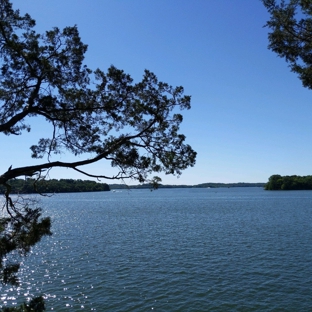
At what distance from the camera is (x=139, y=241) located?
24.8 meters

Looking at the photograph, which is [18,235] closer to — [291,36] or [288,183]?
[291,36]

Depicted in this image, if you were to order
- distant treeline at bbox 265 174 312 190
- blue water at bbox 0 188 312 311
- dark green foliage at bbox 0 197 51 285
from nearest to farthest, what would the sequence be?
dark green foliage at bbox 0 197 51 285
blue water at bbox 0 188 312 311
distant treeline at bbox 265 174 312 190

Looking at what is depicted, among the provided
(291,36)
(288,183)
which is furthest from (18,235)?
(288,183)

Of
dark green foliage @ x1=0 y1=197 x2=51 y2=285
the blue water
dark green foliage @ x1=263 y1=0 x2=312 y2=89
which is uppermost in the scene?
dark green foliage @ x1=263 y1=0 x2=312 y2=89

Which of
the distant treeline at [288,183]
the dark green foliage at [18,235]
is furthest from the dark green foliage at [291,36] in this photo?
the distant treeline at [288,183]

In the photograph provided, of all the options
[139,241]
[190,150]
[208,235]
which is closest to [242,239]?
[208,235]

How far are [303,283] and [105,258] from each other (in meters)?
11.0

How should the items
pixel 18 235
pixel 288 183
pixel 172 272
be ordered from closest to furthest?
pixel 18 235, pixel 172 272, pixel 288 183

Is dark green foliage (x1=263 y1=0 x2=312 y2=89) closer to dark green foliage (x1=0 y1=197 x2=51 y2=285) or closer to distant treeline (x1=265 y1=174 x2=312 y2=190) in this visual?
dark green foliage (x1=0 y1=197 x2=51 y2=285)

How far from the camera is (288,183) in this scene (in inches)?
5591

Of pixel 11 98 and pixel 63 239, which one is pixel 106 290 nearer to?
pixel 11 98

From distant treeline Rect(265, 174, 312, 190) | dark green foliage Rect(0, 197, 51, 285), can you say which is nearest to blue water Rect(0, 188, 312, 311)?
dark green foliage Rect(0, 197, 51, 285)

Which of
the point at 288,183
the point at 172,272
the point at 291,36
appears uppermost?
the point at 291,36

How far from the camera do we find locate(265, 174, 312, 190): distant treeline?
142 metres
